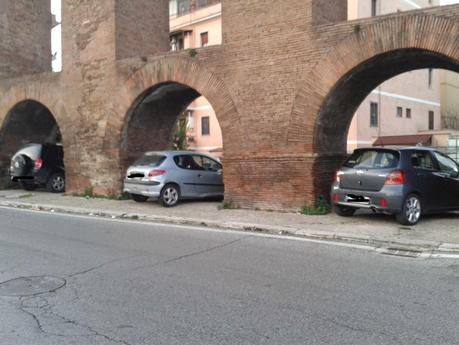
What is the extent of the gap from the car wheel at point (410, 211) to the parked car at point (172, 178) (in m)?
6.22

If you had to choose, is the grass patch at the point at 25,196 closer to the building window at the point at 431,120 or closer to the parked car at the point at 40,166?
the parked car at the point at 40,166

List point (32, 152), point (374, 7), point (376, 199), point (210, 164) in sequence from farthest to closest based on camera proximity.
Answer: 1. point (374, 7)
2. point (32, 152)
3. point (210, 164)
4. point (376, 199)

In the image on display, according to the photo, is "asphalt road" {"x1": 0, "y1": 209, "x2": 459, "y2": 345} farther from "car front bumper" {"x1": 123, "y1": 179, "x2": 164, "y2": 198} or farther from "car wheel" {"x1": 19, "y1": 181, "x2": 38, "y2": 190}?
"car wheel" {"x1": 19, "y1": 181, "x2": 38, "y2": 190}

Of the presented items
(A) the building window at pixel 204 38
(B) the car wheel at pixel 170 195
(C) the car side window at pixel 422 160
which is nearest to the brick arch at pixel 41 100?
(B) the car wheel at pixel 170 195

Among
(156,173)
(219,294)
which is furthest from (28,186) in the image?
(219,294)

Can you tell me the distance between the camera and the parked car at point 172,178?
13.6 metres

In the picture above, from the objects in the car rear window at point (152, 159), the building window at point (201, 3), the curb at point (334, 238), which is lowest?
the curb at point (334, 238)

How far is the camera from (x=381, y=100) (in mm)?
34656

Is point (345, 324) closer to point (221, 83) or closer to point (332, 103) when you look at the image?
point (332, 103)

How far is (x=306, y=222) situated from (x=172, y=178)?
15.3 feet

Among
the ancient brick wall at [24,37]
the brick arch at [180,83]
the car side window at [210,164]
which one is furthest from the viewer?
the ancient brick wall at [24,37]

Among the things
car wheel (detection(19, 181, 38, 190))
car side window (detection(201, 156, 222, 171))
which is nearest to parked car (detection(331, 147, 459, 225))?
car side window (detection(201, 156, 222, 171))

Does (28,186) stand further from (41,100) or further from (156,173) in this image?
(156,173)

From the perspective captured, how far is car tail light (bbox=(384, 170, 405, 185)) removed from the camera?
978 centimetres
